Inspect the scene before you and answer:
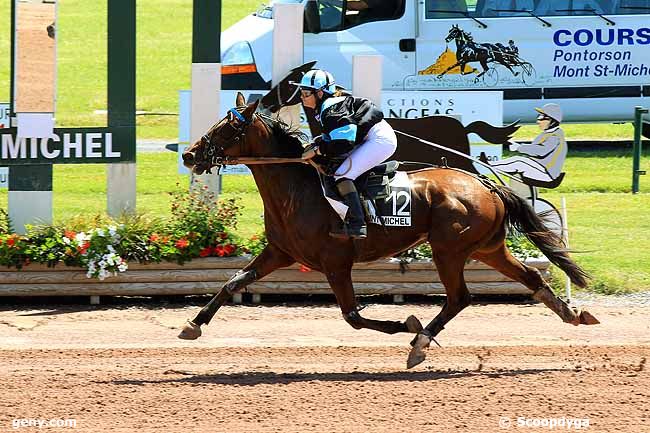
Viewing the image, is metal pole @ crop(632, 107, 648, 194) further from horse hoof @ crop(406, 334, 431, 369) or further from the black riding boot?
the black riding boot

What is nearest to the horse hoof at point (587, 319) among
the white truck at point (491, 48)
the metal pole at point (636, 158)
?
the metal pole at point (636, 158)

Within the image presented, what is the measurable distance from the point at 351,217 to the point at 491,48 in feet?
32.7

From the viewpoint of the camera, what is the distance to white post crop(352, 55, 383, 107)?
39.3ft

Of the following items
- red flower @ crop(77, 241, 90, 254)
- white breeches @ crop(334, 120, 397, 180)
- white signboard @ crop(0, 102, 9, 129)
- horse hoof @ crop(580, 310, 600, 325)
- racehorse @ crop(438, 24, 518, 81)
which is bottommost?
horse hoof @ crop(580, 310, 600, 325)

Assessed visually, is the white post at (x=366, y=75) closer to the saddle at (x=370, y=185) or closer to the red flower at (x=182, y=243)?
the red flower at (x=182, y=243)

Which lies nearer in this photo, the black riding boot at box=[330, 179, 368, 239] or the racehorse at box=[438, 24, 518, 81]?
the black riding boot at box=[330, 179, 368, 239]

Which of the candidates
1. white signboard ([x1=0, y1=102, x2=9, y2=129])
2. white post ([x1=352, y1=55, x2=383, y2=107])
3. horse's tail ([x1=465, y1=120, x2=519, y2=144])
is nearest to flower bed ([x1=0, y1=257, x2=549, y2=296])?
horse's tail ([x1=465, y1=120, x2=519, y2=144])

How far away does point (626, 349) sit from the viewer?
32.4ft

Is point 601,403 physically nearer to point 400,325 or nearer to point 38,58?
point 400,325

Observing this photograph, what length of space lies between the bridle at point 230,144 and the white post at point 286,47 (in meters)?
2.74

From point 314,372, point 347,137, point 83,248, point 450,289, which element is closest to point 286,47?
point 83,248

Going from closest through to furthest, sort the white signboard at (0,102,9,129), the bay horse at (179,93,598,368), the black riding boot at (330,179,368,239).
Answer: the black riding boot at (330,179,368,239) < the bay horse at (179,93,598,368) < the white signboard at (0,102,9,129)

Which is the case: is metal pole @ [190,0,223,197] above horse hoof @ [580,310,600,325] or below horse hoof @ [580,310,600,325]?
Answer: above

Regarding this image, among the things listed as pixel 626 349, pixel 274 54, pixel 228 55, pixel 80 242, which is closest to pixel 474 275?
pixel 626 349
